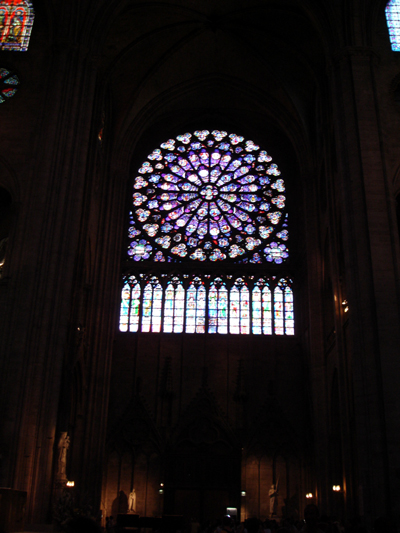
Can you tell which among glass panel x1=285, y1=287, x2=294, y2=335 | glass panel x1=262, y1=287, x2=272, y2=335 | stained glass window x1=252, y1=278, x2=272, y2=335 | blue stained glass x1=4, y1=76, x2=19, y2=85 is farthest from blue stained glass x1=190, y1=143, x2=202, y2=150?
blue stained glass x1=4, y1=76, x2=19, y2=85

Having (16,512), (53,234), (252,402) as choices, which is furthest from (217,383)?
(16,512)

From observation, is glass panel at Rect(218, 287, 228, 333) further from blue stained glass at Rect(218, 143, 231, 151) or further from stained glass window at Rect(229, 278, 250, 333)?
blue stained glass at Rect(218, 143, 231, 151)

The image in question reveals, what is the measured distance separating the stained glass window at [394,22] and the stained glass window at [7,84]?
443 inches

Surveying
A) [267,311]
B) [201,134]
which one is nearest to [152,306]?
[267,311]

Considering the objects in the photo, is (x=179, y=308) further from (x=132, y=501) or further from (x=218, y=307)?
(x=132, y=501)

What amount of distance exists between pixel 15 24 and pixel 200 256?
10584 mm

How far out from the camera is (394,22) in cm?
1800

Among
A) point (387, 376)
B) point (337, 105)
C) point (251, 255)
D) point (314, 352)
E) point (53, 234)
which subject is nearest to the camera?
point (387, 376)

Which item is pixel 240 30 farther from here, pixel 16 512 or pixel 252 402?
pixel 16 512

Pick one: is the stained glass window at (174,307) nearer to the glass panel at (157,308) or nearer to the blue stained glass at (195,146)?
the glass panel at (157,308)

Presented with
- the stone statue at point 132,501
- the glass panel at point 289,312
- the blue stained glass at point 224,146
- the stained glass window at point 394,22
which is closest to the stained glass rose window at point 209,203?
the blue stained glass at point 224,146

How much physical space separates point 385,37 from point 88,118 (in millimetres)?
9106

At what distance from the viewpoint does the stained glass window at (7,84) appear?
17.1m

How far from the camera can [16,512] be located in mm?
9555
